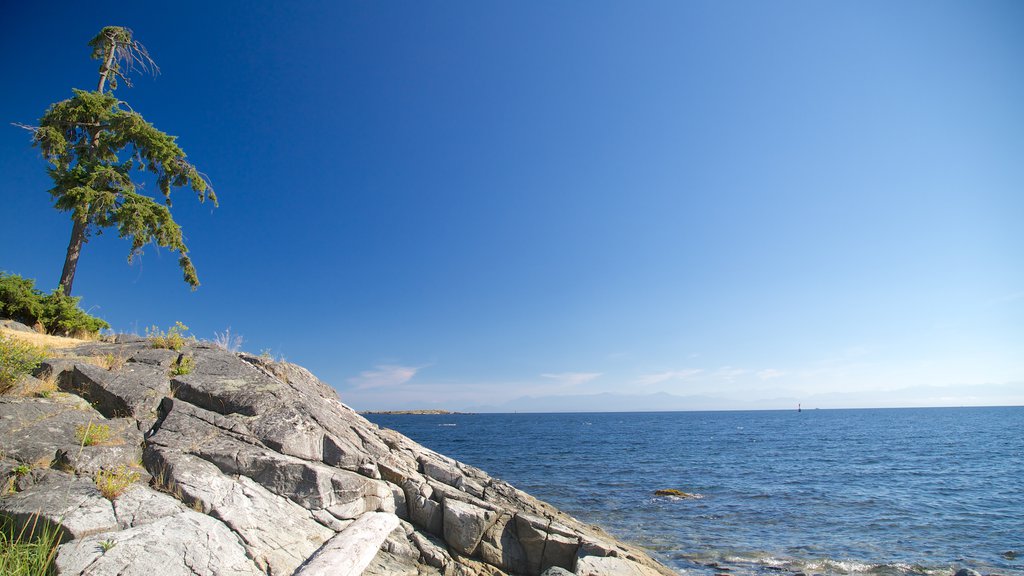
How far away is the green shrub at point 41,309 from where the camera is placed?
50.2ft

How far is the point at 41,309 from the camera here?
15688 millimetres

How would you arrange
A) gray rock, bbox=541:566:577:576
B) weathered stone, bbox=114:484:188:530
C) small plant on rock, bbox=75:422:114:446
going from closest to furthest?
weathered stone, bbox=114:484:188:530 < small plant on rock, bbox=75:422:114:446 < gray rock, bbox=541:566:577:576

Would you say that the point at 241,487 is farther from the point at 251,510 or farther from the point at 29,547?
the point at 29,547

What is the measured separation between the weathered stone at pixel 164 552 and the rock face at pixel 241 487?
2 cm

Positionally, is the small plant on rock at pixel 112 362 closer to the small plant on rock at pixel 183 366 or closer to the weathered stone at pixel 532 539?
the small plant on rock at pixel 183 366

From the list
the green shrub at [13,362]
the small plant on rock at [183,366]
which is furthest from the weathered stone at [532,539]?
the green shrub at [13,362]

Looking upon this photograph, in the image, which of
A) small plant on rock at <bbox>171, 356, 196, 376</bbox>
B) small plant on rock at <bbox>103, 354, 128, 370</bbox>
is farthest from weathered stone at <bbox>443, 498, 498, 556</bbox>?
small plant on rock at <bbox>103, 354, 128, 370</bbox>

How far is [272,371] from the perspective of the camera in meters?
14.0

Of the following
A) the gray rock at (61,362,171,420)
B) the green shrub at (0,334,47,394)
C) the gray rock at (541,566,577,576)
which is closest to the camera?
the green shrub at (0,334,47,394)

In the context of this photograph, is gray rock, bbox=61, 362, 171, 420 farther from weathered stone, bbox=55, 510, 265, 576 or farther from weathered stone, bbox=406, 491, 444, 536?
weathered stone, bbox=406, 491, 444, 536

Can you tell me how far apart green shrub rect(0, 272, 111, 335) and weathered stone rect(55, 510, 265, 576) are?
44.1ft

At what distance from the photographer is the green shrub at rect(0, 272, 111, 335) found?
15.3 metres

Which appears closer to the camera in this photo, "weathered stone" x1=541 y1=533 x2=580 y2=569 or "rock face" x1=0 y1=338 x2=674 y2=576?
"rock face" x1=0 y1=338 x2=674 y2=576

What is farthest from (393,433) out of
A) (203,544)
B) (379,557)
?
(203,544)
